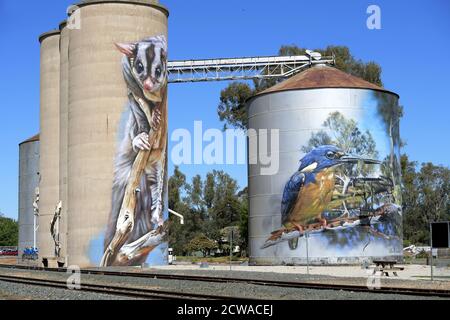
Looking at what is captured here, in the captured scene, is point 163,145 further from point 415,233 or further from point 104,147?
point 415,233

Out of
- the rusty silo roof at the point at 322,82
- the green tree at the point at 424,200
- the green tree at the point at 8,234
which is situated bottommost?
the green tree at the point at 8,234

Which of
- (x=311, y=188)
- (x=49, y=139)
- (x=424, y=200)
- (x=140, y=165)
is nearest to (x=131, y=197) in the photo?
(x=140, y=165)

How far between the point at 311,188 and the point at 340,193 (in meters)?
1.84

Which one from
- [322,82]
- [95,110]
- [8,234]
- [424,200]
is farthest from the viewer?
[8,234]

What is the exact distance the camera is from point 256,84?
83.6 metres

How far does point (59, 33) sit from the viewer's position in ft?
201

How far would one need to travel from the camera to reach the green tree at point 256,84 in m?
83.4

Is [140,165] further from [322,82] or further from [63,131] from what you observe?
[322,82]

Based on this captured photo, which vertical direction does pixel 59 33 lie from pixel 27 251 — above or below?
above

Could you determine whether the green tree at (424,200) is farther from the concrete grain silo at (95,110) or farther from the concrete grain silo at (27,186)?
the concrete grain silo at (95,110)

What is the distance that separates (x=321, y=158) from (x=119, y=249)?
14443 mm

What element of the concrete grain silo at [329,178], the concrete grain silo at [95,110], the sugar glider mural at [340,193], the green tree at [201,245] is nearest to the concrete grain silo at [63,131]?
the concrete grain silo at [95,110]

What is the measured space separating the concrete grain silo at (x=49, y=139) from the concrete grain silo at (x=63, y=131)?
151 inches
